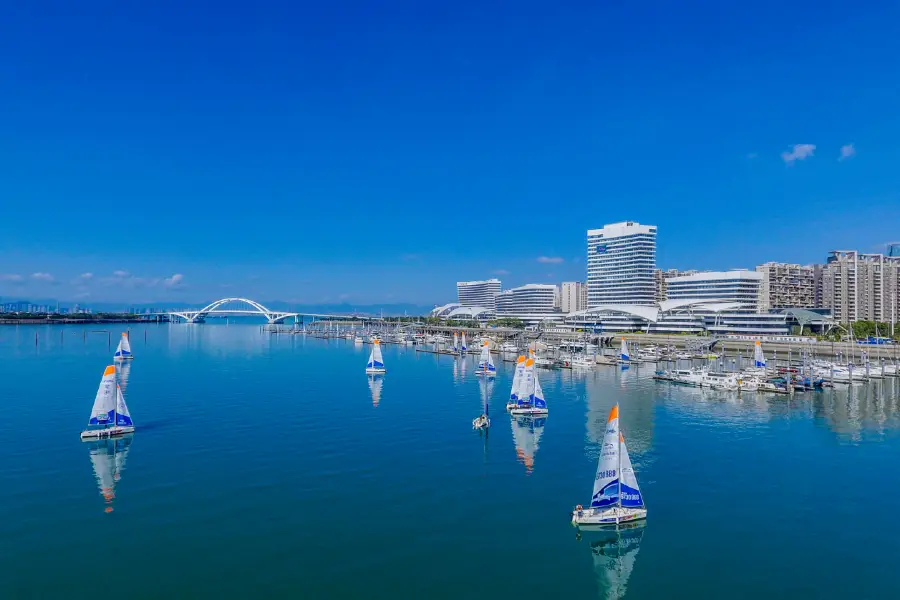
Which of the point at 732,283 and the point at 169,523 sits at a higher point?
the point at 732,283

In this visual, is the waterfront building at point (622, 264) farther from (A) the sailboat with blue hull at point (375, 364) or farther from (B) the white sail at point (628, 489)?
(B) the white sail at point (628, 489)

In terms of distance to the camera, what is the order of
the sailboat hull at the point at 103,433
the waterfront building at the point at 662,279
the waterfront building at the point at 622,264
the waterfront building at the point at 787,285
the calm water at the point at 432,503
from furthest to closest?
the waterfront building at the point at 662,279 → the waterfront building at the point at 622,264 → the waterfront building at the point at 787,285 → the sailboat hull at the point at 103,433 → the calm water at the point at 432,503

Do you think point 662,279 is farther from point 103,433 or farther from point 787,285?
point 103,433

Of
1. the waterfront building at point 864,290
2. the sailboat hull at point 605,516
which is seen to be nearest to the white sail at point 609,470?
the sailboat hull at point 605,516

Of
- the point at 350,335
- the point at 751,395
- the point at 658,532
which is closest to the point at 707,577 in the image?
the point at 658,532

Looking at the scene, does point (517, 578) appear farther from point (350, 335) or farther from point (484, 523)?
point (350, 335)

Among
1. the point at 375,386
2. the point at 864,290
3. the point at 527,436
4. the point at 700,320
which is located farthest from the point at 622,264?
the point at 527,436
